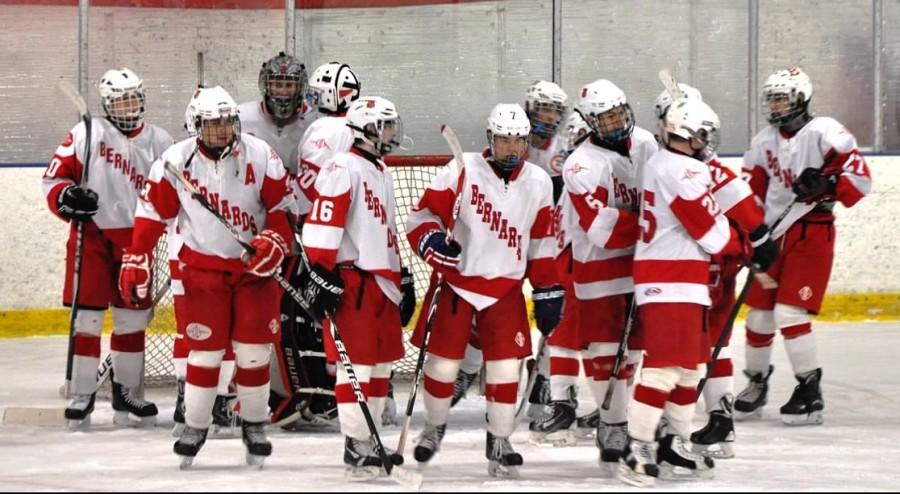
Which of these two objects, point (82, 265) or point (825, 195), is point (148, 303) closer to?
point (82, 265)

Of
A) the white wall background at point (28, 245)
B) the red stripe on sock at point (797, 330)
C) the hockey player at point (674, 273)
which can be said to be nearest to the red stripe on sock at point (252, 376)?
the hockey player at point (674, 273)

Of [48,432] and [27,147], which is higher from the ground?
[27,147]

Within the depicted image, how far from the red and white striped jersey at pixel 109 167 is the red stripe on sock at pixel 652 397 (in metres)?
2.04

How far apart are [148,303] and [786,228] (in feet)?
7.20

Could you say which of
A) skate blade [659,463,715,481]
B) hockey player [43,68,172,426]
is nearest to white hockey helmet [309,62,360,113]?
hockey player [43,68,172,426]

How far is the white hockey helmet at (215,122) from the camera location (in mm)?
5137

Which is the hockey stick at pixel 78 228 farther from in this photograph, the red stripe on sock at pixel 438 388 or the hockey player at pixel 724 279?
the hockey player at pixel 724 279

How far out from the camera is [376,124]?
509 centimetres

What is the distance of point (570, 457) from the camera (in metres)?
5.55

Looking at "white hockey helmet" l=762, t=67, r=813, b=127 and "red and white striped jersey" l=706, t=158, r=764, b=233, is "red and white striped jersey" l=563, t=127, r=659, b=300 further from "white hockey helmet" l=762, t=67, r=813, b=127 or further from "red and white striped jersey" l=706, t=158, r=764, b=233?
"white hockey helmet" l=762, t=67, r=813, b=127

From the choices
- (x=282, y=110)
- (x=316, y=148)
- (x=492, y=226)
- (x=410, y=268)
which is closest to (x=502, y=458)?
(x=492, y=226)

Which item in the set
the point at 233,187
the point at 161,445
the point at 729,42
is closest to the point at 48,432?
the point at 161,445

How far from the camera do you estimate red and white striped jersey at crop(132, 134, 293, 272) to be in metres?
5.15

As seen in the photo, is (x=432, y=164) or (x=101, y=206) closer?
(x=101, y=206)
